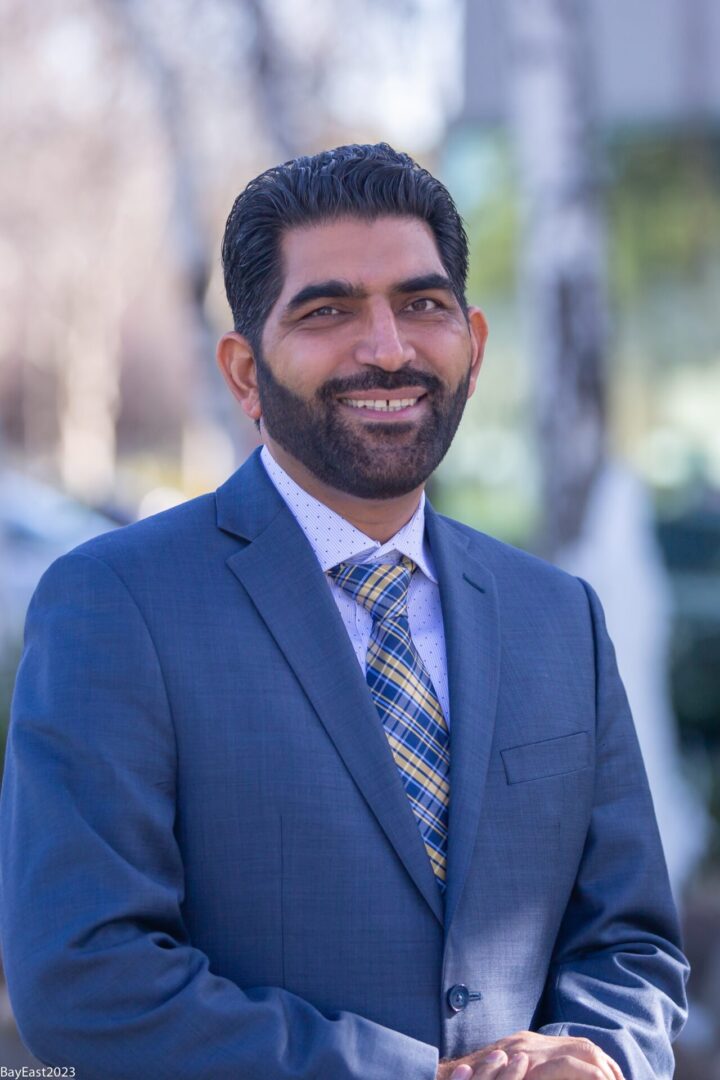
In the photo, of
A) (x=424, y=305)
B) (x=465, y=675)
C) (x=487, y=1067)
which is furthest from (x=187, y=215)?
(x=487, y=1067)

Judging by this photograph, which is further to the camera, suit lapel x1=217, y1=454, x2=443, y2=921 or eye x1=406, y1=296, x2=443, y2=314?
eye x1=406, y1=296, x2=443, y2=314

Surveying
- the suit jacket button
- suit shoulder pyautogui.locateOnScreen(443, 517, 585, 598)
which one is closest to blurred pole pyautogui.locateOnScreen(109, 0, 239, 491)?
suit shoulder pyautogui.locateOnScreen(443, 517, 585, 598)

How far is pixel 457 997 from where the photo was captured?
210 cm

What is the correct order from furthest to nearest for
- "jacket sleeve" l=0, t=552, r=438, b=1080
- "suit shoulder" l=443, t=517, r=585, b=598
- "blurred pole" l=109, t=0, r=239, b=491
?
"blurred pole" l=109, t=0, r=239, b=491 < "suit shoulder" l=443, t=517, r=585, b=598 < "jacket sleeve" l=0, t=552, r=438, b=1080

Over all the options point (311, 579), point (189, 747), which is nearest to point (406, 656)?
point (311, 579)

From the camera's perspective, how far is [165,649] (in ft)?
6.79

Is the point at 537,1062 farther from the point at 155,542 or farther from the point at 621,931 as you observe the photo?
Answer: the point at 155,542

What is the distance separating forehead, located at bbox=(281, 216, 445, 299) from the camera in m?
2.22

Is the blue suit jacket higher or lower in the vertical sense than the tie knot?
lower

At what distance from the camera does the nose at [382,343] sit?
220 cm

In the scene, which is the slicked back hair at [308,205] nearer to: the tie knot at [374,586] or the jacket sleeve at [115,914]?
the tie knot at [374,586]

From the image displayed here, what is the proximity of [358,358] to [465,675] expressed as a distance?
0.52m

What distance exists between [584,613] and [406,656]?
412 mm

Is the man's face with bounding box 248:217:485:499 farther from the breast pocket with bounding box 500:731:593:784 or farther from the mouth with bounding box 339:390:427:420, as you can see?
the breast pocket with bounding box 500:731:593:784
